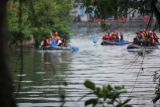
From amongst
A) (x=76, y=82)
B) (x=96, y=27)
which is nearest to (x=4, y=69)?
(x=76, y=82)

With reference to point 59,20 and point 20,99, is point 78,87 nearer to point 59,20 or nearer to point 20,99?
point 20,99

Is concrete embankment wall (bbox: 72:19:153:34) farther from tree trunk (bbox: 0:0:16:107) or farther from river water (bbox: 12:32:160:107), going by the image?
tree trunk (bbox: 0:0:16:107)

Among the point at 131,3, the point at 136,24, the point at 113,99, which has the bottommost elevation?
the point at 136,24

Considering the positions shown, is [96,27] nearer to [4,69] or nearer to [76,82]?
[76,82]

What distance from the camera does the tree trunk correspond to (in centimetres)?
329

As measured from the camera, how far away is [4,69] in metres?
3.35

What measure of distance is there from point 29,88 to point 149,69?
902 centimetres

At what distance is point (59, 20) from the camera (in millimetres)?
50844

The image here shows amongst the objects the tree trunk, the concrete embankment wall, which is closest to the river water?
the tree trunk

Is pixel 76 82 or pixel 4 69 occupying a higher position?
pixel 4 69

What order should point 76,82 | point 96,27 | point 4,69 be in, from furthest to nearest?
point 96,27 < point 76,82 < point 4,69

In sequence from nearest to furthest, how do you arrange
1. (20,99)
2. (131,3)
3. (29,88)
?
(131,3) → (20,99) → (29,88)

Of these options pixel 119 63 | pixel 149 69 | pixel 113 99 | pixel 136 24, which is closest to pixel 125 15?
pixel 113 99

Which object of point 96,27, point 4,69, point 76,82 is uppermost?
point 4,69
